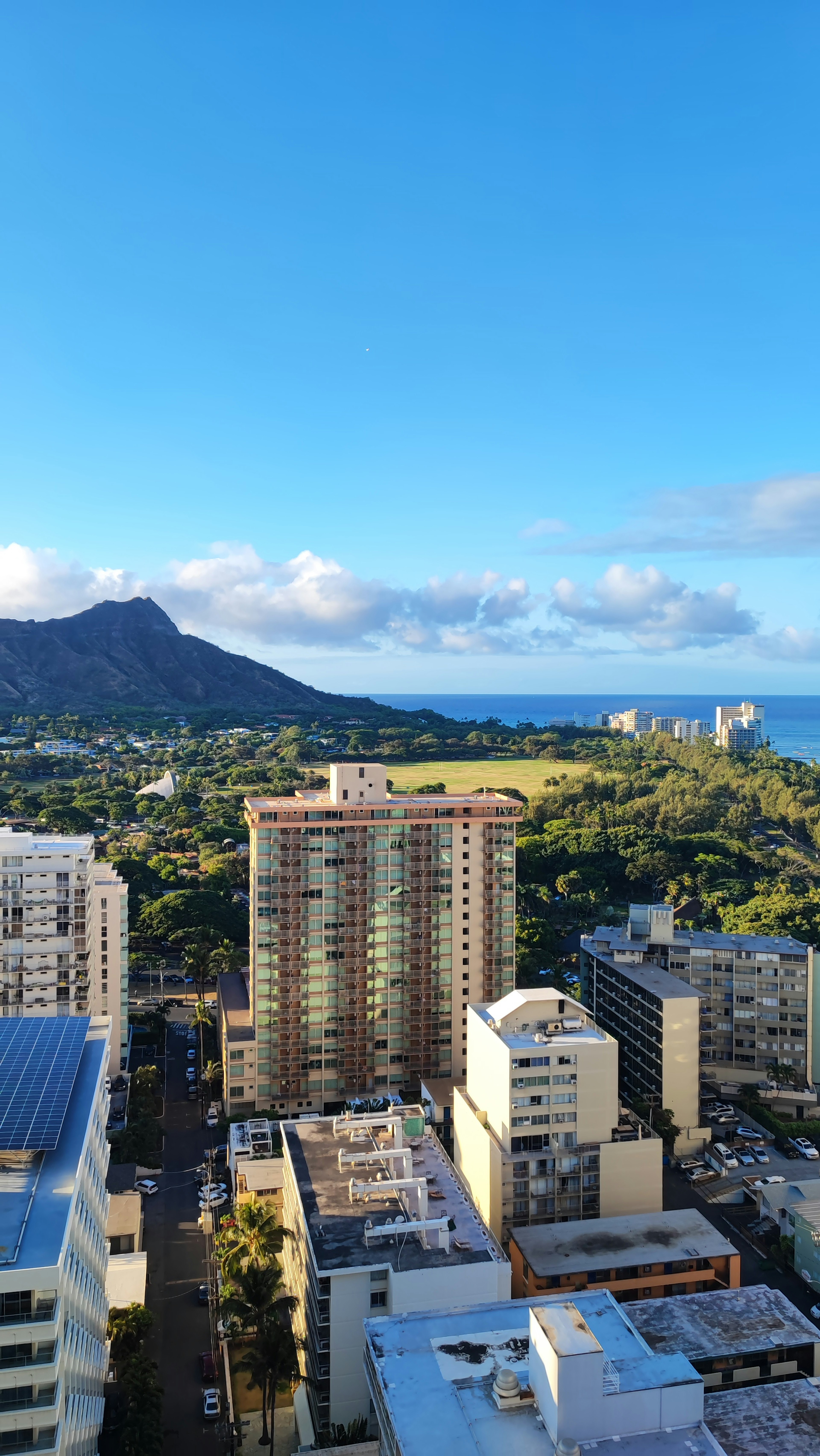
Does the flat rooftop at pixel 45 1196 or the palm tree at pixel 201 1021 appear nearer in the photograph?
the flat rooftop at pixel 45 1196

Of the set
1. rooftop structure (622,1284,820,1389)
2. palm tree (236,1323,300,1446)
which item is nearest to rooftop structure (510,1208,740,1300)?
rooftop structure (622,1284,820,1389)

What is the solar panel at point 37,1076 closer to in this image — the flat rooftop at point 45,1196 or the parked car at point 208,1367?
the flat rooftop at point 45,1196

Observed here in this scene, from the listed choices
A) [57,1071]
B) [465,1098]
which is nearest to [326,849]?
[465,1098]

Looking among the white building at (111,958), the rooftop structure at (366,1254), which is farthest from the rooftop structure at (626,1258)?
the white building at (111,958)

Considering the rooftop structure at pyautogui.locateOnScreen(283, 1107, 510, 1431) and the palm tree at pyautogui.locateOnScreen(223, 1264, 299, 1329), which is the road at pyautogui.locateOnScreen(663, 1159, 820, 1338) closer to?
the rooftop structure at pyautogui.locateOnScreen(283, 1107, 510, 1431)

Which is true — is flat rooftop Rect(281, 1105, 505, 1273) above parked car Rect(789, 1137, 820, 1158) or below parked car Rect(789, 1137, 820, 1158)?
above

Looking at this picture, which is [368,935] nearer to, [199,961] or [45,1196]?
[199,961]
